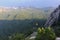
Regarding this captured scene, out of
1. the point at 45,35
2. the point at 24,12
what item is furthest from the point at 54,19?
the point at 24,12

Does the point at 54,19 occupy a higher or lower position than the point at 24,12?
higher

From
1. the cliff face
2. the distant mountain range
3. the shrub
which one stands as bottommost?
the distant mountain range

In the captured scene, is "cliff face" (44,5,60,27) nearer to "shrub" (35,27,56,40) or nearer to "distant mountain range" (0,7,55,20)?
"distant mountain range" (0,7,55,20)

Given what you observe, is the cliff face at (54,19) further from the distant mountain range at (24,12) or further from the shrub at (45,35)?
the shrub at (45,35)

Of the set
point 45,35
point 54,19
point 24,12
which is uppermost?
point 45,35

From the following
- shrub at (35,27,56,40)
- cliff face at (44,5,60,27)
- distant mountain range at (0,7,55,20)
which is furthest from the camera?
distant mountain range at (0,7,55,20)

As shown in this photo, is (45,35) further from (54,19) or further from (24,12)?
(24,12)

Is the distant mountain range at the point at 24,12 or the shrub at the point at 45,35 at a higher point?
the shrub at the point at 45,35

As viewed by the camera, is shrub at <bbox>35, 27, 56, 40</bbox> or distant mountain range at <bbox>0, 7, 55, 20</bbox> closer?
shrub at <bbox>35, 27, 56, 40</bbox>

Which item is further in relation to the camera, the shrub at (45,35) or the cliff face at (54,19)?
the cliff face at (54,19)

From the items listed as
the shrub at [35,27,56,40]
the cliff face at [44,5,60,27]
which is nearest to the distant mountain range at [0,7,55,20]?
the cliff face at [44,5,60,27]

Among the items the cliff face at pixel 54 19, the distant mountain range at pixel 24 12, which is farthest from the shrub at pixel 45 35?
the distant mountain range at pixel 24 12

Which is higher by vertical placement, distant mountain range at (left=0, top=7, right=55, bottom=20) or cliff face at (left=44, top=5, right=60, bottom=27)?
cliff face at (left=44, top=5, right=60, bottom=27)
